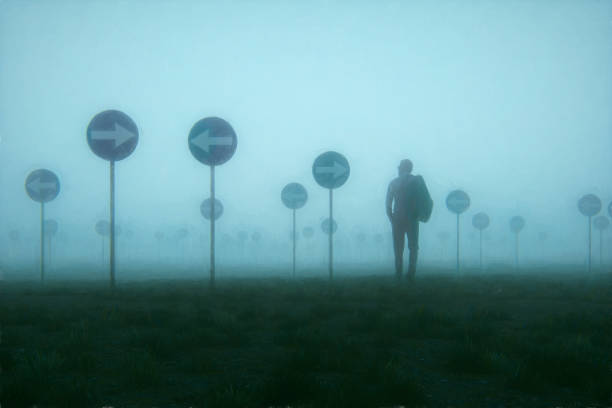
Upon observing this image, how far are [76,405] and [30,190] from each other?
13.7m

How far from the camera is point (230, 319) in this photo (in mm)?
6258

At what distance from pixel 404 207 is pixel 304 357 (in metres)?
8.36

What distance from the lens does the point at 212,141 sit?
1069 centimetres

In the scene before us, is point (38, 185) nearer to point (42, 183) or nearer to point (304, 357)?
point (42, 183)

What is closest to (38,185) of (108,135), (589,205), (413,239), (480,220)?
(108,135)

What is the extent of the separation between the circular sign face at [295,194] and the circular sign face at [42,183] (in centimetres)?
679

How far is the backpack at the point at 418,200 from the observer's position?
1238 centimetres

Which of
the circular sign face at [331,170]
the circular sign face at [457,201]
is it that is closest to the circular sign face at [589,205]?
the circular sign face at [457,201]

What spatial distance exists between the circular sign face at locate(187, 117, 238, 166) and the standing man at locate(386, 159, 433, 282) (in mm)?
3835

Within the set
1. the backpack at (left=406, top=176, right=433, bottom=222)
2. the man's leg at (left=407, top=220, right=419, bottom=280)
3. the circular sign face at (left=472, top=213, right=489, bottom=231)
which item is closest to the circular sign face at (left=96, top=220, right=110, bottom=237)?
the circular sign face at (left=472, top=213, right=489, bottom=231)

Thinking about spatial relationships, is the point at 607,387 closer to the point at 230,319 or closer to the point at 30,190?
the point at 230,319

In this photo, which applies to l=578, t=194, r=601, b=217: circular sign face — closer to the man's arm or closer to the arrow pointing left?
the man's arm

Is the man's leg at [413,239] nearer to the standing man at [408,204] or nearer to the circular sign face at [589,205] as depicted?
the standing man at [408,204]

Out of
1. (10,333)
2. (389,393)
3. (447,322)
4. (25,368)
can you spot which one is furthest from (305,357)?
(10,333)
